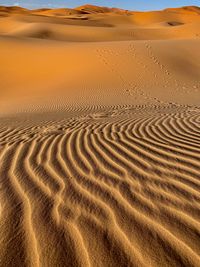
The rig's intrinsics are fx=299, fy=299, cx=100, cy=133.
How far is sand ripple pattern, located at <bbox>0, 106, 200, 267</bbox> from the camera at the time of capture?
210 cm

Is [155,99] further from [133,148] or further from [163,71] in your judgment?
[133,148]

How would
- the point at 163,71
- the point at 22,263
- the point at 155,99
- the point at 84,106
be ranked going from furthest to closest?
the point at 163,71 < the point at 155,99 < the point at 84,106 < the point at 22,263

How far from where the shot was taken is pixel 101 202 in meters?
2.83

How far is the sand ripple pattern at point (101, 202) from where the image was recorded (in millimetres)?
2102

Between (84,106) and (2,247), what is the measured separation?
9.56 metres

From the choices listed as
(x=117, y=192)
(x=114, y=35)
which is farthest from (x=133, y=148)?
(x=114, y=35)

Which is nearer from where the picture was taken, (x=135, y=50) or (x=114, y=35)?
(x=135, y=50)

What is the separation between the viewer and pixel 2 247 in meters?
2.20

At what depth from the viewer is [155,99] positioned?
501 inches

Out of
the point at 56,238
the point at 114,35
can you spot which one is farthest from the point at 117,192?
the point at 114,35

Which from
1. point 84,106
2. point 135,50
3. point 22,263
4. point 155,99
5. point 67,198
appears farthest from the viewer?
point 135,50

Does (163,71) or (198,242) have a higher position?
(198,242)

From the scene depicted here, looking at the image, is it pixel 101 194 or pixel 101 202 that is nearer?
pixel 101 202

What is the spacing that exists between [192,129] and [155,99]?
23.6 ft
